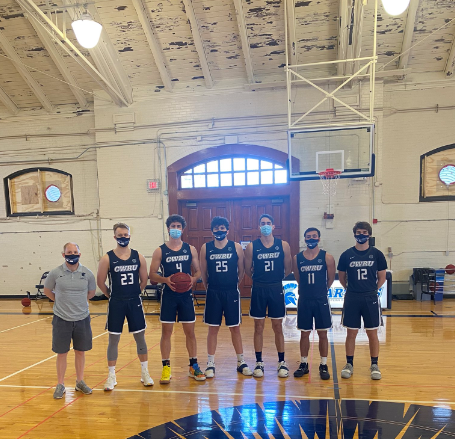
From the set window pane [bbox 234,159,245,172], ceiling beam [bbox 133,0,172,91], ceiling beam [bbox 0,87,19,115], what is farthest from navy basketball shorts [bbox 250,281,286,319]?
ceiling beam [bbox 0,87,19,115]

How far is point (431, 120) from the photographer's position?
7652mm

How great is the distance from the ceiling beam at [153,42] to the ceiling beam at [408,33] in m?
5.02

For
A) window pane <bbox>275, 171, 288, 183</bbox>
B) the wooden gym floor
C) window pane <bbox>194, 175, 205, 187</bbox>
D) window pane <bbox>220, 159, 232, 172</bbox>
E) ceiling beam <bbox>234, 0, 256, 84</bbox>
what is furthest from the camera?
window pane <bbox>194, 175, 205, 187</bbox>

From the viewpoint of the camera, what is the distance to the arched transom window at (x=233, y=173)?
8.21 m

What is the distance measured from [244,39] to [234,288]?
561cm

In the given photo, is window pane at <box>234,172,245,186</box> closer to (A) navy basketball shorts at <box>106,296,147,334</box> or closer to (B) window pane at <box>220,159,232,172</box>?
(B) window pane at <box>220,159,232,172</box>

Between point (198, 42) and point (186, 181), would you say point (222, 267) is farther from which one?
point (198, 42)

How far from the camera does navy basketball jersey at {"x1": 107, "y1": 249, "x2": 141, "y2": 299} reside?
3.51 m

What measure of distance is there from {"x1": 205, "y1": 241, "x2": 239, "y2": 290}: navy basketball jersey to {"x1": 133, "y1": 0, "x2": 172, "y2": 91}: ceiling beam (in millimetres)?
5480

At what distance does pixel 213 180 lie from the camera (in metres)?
8.49

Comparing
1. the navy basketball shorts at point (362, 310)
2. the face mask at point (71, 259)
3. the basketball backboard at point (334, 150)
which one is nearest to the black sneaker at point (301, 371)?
the navy basketball shorts at point (362, 310)

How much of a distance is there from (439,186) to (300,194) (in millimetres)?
3046

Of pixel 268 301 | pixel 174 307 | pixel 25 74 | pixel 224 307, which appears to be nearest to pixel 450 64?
pixel 268 301

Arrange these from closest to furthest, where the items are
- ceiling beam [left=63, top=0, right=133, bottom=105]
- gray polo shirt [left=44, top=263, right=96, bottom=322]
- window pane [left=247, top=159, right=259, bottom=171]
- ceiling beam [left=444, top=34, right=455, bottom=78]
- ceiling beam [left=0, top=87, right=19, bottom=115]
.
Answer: gray polo shirt [left=44, top=263, right=96, bottom=322]
ceiling beam [left=63, top=0, right=133, bottom=105]
ceiling beam [left=444, top=34, right=455, bottom=78]
window pane [left=247, top=159, right=259, bottom=171]
ceiling beam [left=0, top=87, right=19, bottom=115]
